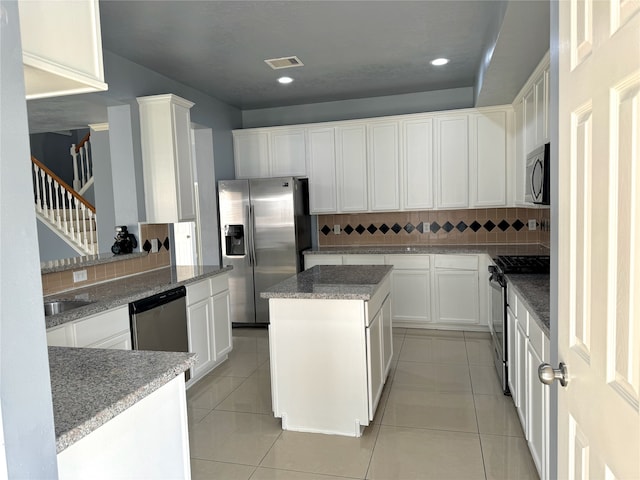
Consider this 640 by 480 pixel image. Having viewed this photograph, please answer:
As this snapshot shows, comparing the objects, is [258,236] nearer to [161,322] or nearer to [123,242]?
[123,242]

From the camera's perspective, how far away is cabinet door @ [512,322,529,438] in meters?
2.55

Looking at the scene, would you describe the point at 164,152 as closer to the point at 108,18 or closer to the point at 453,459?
the point at 108,18

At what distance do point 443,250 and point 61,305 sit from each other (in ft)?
12.1

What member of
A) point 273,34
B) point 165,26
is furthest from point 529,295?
point 165,26

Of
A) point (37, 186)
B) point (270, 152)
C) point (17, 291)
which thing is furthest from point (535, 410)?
point (37, 186)

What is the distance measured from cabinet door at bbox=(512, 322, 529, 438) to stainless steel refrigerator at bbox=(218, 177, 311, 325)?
2.95 m

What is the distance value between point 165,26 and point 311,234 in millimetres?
3197

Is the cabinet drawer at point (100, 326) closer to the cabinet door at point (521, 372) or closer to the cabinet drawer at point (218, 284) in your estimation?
the cabinet drawer at point (218, 284)

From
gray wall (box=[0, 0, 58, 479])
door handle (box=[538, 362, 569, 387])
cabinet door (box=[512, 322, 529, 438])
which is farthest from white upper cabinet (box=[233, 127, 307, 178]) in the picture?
gray wall (box=[0, 0, 58, 479])

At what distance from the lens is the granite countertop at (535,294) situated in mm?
2043

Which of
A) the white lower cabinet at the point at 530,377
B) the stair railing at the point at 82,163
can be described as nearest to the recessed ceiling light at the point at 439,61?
the white lower cabinet at the point at 530,377

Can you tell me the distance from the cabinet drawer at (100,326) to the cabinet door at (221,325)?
1.15 metres

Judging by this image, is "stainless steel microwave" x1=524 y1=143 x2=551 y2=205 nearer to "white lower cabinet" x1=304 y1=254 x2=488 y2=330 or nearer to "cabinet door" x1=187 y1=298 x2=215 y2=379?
"white lower cabinet" x1=304 y1=254 x2=488 y2=330

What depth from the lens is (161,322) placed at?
3.26 meters
